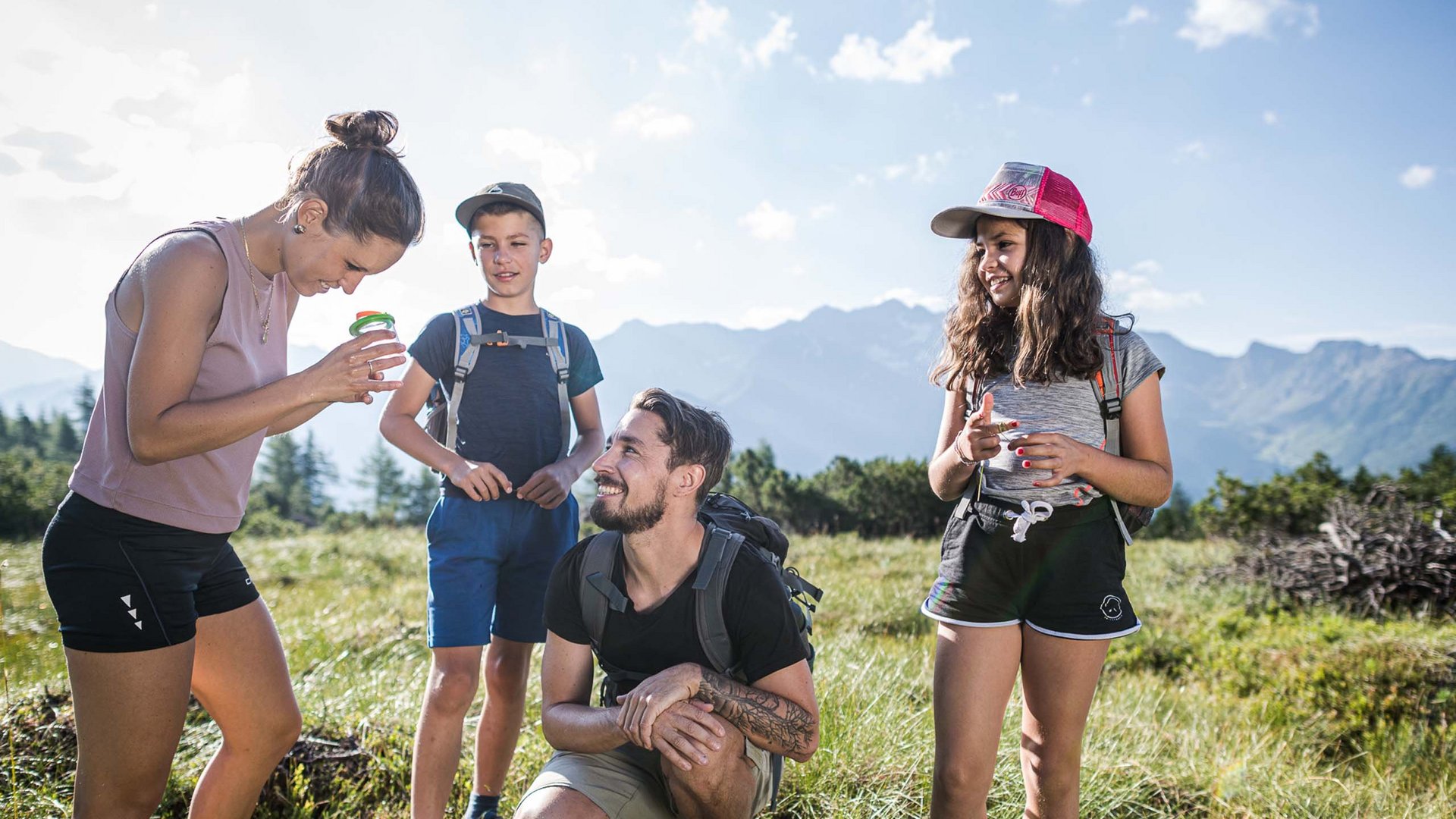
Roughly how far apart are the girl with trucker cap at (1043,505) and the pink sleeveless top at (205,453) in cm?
220

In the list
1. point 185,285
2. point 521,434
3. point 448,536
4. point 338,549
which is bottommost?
point 338,549

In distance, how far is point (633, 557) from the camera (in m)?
2.86

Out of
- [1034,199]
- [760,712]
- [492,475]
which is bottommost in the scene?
[760,712]

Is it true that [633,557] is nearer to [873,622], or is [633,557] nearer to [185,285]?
[185,285]

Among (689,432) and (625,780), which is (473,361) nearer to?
(689,432)

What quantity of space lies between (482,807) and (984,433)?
2.43m

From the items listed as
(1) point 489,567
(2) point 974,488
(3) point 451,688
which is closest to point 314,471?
(1) point 489,567

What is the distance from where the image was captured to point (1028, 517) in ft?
9.22

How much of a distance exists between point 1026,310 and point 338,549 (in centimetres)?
1515

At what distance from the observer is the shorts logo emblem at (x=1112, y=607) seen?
2768 mm

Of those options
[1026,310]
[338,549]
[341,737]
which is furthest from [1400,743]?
[338,549]

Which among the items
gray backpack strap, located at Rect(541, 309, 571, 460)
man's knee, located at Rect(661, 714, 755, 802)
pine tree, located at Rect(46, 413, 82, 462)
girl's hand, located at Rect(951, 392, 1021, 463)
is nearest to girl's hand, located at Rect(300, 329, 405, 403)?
gray backpack strap, located at Rect(541, 309, 571, 460)

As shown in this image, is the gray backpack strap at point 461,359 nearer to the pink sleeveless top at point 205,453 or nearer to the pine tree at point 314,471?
the pink sleeveless top at point 205,453

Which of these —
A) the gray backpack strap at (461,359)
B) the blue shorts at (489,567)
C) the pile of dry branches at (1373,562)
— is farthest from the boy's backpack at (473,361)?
the pile of dry branches at (1373,562)
